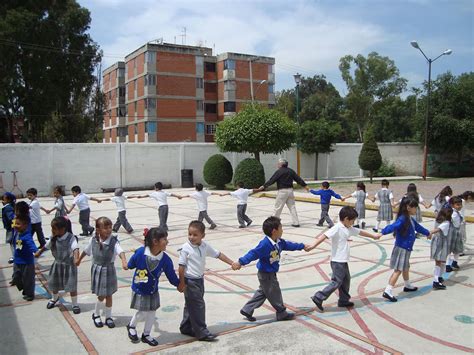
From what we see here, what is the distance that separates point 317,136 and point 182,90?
94.5ft

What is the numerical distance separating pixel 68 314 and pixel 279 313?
2.58 metres

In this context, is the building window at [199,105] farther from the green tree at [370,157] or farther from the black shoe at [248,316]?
the black shoe at [248,316]

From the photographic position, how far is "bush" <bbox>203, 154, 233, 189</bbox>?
24031 mm

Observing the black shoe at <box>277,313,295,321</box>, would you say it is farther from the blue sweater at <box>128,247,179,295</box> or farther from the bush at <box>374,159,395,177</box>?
the bush at <box>374,159,395,177</box>

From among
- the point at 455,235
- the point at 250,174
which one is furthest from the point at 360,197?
the point at 250,174

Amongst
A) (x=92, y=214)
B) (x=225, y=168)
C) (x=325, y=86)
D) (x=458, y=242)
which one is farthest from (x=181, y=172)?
(x=325, y=86)

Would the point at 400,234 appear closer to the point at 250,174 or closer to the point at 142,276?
the point at 142,276

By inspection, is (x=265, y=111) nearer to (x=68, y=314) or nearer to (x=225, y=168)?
(x=225, y=168)

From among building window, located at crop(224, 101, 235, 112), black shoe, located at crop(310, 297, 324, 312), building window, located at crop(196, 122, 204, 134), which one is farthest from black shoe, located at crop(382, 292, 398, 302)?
building window, located at crop(224, 101, 235, 112)

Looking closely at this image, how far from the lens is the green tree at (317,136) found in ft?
90.8

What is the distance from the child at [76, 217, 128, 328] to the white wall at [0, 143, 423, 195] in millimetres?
18819

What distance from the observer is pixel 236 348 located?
4473mm

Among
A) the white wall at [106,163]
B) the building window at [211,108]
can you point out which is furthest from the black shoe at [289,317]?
the building window at [211,108]

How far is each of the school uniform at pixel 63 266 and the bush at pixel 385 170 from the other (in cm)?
2850
